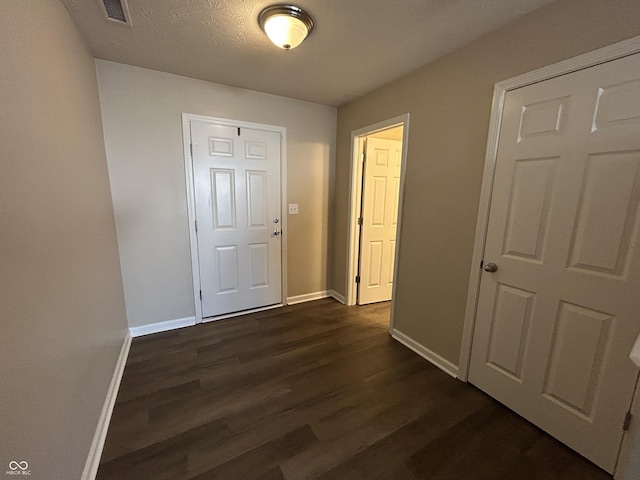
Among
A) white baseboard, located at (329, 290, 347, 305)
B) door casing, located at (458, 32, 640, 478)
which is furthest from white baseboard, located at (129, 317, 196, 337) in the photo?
door casing, located at (458, 32, 640, 478)

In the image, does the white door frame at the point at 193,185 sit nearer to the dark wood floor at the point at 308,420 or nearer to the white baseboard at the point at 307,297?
the white baseboard at the point at 307,297

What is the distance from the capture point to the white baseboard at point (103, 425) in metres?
1.21

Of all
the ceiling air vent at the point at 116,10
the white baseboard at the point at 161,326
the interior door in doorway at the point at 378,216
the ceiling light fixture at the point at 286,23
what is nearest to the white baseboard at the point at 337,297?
the interior door in doorway at the point at 378,216

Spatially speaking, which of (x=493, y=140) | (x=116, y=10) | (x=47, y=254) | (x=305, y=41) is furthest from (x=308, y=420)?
(x=116, y=10)

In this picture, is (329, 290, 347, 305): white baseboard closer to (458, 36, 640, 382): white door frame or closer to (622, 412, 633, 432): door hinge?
(458, 36, 640, 382): white door frame

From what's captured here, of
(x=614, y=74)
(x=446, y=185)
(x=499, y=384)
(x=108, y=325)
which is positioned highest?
(x=614, y=74)

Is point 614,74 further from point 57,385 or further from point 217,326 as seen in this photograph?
point 217,326

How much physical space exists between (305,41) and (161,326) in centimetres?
275

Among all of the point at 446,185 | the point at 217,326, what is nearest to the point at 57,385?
the point at 217,326

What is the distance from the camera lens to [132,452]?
1.34 meters

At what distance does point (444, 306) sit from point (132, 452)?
2.16m

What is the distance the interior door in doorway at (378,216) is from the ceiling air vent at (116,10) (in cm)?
217

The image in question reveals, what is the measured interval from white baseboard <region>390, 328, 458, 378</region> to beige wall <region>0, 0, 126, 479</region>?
2.22 metres

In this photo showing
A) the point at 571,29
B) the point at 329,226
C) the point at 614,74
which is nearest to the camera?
the point at 614,74
